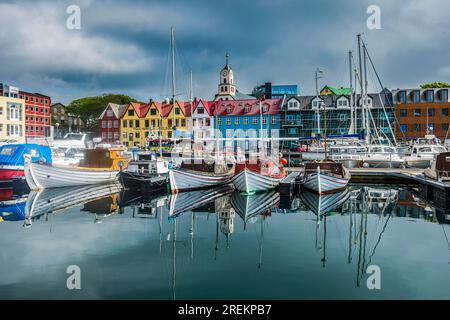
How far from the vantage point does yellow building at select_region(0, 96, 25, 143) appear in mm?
66562

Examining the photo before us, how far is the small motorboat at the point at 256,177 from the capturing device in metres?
28.3

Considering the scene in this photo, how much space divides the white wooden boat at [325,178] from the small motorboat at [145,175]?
1114cm

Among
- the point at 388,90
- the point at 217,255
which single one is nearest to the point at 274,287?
the point at 217,255

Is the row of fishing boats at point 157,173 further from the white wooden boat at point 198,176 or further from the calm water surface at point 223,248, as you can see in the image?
the calm water surface at point 223,248

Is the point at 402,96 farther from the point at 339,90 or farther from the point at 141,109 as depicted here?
the point at 141,109

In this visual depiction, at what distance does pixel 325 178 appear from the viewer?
27.5 meters

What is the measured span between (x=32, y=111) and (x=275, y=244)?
74.2 metres

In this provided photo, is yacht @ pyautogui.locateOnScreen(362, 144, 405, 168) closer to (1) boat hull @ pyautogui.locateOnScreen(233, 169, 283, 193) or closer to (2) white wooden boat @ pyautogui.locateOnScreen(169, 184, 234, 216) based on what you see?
(1) boat hull @ pyautogui.locateOnScreen(233, 169, 283, 193)

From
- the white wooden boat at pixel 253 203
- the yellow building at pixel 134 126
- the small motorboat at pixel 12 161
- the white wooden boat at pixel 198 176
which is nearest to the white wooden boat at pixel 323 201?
the white wooden boat at pixel 253 203

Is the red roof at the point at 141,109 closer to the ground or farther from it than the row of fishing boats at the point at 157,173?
farther from it

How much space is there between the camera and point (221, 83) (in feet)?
327

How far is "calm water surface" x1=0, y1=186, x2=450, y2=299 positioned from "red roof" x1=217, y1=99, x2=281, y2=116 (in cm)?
5110

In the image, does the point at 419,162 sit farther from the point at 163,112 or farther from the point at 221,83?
the point at 221,83

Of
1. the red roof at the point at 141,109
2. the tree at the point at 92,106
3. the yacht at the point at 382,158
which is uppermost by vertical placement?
the tree at the point at 92,106
